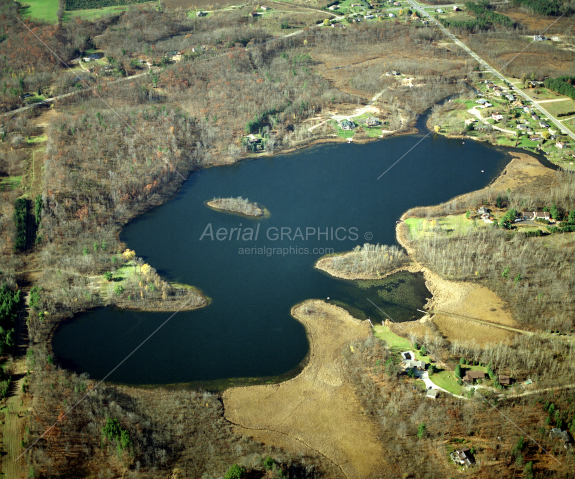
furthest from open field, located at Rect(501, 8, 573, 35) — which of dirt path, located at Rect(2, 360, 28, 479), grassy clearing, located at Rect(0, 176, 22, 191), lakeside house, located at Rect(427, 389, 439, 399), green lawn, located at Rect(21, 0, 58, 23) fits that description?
dirt path, located at Rect(2, 360, 28, 479)

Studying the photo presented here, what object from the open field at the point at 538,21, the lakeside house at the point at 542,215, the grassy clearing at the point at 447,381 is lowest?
the grassy clearing at the point at 447,381

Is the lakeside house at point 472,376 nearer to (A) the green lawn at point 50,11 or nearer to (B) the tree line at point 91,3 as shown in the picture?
(A) the green lawn at point 50,11

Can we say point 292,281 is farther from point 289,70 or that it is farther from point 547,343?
point 289,70

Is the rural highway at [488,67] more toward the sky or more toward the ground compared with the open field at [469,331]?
more toward the sky

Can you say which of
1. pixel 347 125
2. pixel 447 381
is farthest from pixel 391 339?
pixel 347 125

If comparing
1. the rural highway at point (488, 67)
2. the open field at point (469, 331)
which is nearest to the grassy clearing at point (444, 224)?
the open field at point (469, 331)

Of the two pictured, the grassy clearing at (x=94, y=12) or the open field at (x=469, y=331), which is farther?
the grassy clearing at (x=94, y=12)

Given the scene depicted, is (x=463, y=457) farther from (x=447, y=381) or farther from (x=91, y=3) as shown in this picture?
(x=91, y=3)
